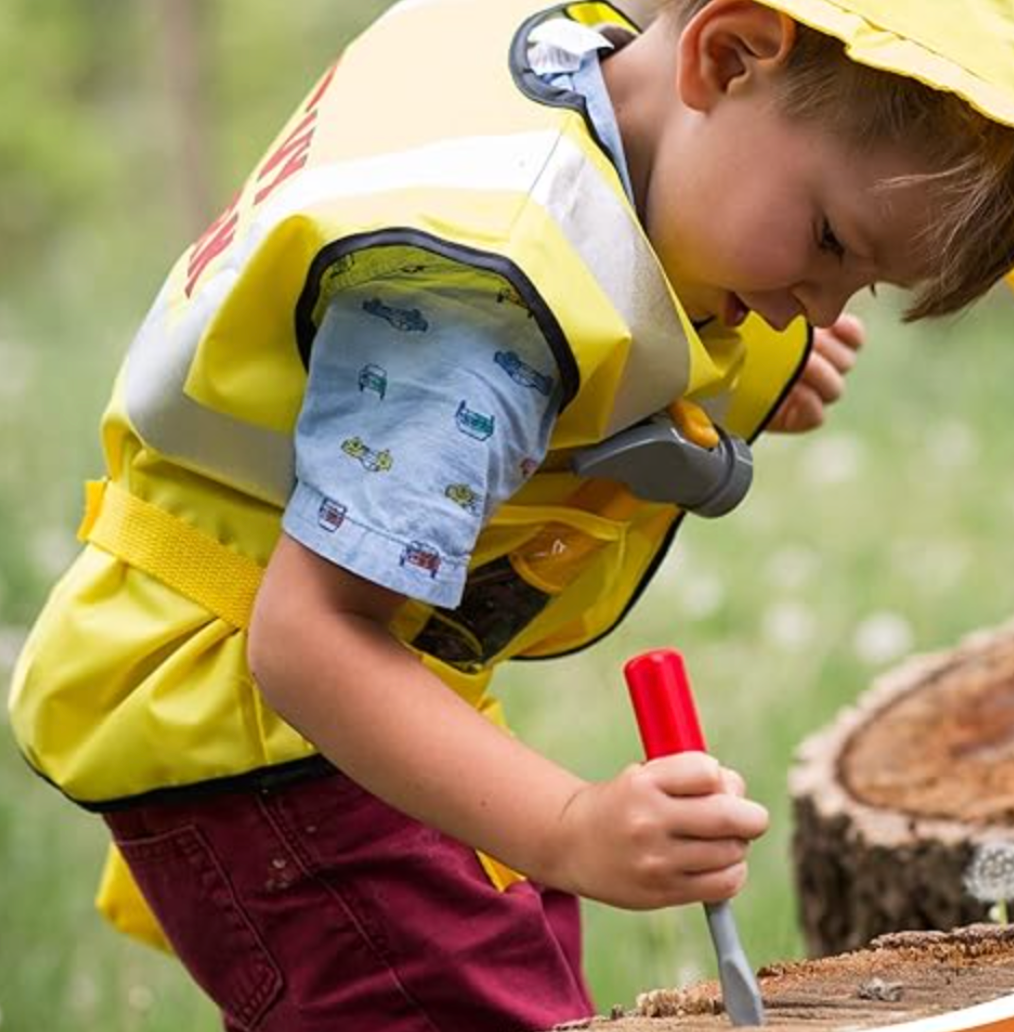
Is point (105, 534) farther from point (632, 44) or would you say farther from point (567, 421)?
point (632, 44)

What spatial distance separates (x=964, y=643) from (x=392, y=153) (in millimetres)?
1317

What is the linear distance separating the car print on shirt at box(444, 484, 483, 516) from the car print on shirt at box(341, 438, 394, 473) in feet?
0.14

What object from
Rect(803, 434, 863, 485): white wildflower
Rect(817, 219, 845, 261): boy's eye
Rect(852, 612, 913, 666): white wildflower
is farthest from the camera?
Rect(803, 434, 863, 485): white wildflower

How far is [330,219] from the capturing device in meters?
1.72

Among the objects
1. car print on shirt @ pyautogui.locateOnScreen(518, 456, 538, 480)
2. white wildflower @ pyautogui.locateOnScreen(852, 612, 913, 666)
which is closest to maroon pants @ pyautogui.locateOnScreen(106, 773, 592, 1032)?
car print on shirt @ pyautogui.locateOnScreen(518, 456, 538, 480)

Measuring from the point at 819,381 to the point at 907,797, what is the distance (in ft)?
1.60

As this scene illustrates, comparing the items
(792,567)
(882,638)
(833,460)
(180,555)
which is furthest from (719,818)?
(833,460)

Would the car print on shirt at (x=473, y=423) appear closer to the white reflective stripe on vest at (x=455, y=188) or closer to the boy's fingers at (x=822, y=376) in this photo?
the white reflective stripe on vest at (x=455, y=188)

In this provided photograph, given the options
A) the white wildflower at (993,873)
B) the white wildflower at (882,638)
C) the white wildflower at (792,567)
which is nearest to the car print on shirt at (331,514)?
the white wildflower at (993,873)

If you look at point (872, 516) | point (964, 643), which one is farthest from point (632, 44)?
point (872, 516)

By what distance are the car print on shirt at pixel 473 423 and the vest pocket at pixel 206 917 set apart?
540mm

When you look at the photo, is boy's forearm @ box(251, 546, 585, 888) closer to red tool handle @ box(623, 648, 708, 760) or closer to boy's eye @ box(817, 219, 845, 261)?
red tool handle @ box(623, 648, 708, 760)

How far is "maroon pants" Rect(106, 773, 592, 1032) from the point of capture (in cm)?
204

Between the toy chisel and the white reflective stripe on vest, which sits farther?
the white reflective stripe on vest
